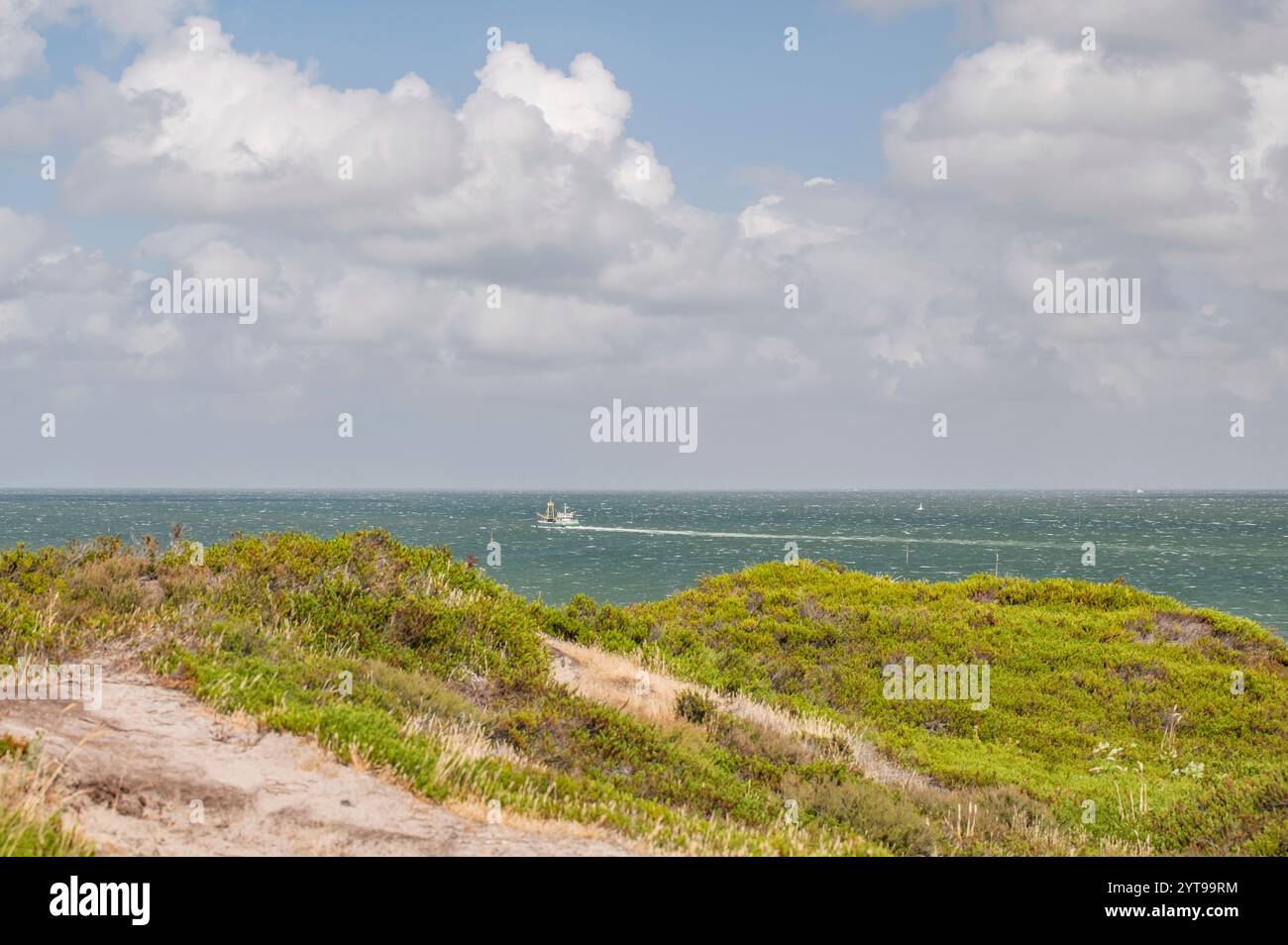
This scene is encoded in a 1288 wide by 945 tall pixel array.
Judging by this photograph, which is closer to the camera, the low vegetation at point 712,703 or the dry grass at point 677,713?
the low vegetation at point 712,703

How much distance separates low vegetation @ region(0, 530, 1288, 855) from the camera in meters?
10.0

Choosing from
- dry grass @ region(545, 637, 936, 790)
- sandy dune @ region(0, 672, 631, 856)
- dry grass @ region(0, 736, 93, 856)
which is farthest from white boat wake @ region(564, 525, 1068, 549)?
dry grass @ region(0, 736, 93, 856)

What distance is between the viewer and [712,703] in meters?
16.2

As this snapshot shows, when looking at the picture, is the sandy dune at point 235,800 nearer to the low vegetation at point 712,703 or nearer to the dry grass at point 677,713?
the low vegetation at point 712,703

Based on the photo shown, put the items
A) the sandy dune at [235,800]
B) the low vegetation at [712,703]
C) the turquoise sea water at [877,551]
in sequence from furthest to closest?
the turquoise sea water at [877,551] → the low vegetation at [712,703] → the sandy dune at [235,800]

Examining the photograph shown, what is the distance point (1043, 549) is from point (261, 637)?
98.2 m

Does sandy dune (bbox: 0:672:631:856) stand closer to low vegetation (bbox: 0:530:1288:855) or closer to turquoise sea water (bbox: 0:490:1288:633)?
low vegetation (bbox: 0:530:1288:855)

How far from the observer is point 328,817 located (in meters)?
7.70

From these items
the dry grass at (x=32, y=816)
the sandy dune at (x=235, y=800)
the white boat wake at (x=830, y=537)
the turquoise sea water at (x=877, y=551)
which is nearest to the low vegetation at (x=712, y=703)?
the dry grass at (x=32, y=816)

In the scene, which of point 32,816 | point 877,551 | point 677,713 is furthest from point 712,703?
point 877,551

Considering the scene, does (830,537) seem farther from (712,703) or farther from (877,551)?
(712,703)

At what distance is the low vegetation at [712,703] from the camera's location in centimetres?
1001
